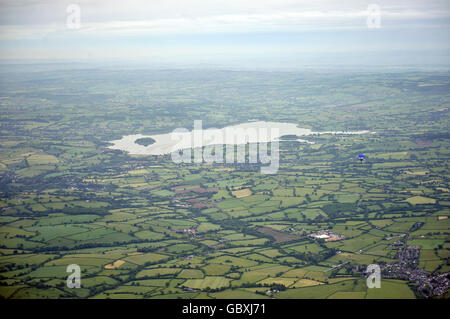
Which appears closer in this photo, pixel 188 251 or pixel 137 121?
pixel 188 251

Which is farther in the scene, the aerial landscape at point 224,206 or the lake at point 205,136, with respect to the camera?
the lake at point 205,136

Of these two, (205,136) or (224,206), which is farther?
(205,136)

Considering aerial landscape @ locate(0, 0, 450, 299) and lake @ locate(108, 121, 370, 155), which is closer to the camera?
aerial landscape @ locate(0, 0, 450, 299)

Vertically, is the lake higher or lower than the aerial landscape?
higher

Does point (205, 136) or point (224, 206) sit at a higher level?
point (205, 136)

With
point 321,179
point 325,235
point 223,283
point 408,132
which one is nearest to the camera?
point 223,283

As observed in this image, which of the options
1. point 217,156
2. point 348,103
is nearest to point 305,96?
point 348,103

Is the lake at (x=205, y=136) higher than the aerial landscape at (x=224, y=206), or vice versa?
the lake at (x=205, y=136)

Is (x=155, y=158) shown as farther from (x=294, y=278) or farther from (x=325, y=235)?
(x=294, y=278)
